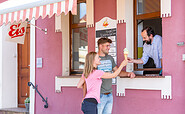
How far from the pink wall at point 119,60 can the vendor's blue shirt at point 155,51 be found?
1.02 feet

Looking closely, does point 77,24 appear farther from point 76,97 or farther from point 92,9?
point 76,97

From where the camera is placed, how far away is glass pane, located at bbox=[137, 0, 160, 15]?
19.2ft

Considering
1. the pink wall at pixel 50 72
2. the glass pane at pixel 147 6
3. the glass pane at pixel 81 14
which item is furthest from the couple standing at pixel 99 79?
the glass pane at pixel 81 14

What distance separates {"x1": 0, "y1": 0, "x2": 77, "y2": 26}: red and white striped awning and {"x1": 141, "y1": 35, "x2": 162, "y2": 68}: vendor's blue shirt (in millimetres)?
1739

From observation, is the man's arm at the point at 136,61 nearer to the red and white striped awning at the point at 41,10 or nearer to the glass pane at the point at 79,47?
the red and white striped awning at the point at 41,10

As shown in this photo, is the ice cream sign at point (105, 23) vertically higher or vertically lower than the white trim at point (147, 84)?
higher

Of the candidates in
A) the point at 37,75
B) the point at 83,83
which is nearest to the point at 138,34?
the point at 83,83

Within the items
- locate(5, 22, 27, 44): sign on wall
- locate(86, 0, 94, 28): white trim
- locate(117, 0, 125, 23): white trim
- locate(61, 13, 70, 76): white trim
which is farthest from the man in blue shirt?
locate(5, 22, 27, 44): sign on wall

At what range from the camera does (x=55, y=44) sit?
24.9ft

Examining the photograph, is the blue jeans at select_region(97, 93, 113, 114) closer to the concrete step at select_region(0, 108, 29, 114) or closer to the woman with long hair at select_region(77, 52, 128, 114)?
the woman with long hair at select_region(77, 52, 128, 114)

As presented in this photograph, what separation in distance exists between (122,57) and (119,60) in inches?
3.5

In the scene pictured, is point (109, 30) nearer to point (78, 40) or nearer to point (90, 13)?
point (90, 13)

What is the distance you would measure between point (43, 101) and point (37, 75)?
69cm

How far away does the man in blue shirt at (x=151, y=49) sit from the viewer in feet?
18.9
